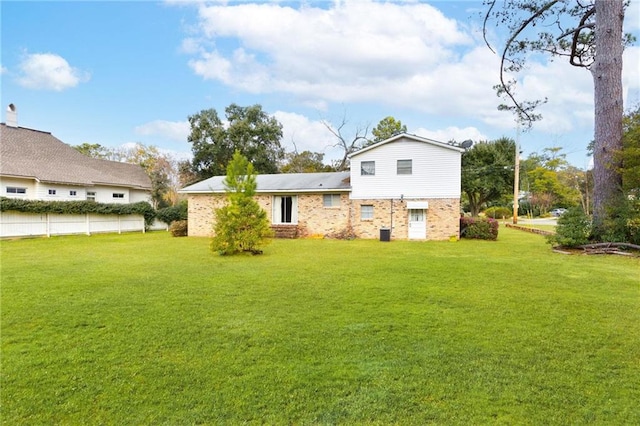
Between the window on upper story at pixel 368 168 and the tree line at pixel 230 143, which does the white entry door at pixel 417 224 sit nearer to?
the window on upper story at pixel 368 168

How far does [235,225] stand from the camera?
1165 cm

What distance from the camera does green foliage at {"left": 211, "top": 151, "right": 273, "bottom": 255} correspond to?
1162cm

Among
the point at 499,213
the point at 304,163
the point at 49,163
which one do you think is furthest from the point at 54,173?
the point at 499,213

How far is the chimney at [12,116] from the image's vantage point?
860 inches

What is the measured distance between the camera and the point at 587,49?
46.5ft

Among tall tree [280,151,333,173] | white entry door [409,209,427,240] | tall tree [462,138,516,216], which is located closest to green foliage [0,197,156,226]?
white entry door [409,209,427,240]

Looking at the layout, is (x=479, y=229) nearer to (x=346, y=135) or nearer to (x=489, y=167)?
(x=489, y=167)

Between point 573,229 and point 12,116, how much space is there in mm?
31786

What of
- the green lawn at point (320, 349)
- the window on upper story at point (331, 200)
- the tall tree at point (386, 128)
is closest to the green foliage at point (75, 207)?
the green lawn at point (320, 349)

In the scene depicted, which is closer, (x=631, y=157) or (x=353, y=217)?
(x=631, y=157)

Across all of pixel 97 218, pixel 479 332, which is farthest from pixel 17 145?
pixel 479 332

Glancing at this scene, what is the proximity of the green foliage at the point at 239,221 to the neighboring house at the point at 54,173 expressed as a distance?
1436 cm

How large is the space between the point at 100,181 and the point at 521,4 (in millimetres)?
25741

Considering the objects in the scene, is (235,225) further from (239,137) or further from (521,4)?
(239,137)
